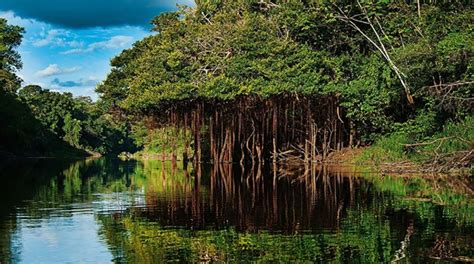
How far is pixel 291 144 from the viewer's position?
39000 mm

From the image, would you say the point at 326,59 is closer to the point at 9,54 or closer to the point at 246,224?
the point at 246,224

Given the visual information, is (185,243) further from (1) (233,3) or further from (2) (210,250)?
(1) (233,3)

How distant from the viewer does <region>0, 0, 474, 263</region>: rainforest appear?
1105 centimetres

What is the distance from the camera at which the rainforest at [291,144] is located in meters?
11.0

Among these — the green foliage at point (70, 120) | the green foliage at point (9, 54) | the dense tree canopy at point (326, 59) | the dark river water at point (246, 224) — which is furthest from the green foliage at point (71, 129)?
the dark river water at point (246, 224)

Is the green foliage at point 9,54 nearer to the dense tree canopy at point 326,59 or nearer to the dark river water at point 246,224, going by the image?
the dense tree canopy at point 326,59

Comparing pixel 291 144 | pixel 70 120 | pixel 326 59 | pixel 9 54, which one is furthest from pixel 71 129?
pixel 326 59

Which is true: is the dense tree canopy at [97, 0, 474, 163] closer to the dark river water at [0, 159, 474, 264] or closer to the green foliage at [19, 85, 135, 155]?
the dark river water at [0, 159, 474, 264]

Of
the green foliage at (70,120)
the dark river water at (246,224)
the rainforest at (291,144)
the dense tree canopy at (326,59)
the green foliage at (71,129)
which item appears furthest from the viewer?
the green foliage at (71,129)

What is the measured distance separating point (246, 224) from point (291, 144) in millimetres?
26496

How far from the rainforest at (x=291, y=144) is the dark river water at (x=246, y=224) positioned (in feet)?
0.17

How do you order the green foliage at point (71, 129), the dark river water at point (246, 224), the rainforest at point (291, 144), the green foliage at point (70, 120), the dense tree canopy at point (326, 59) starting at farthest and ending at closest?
the green foliage at point (71, 129), the green foliage at point (70, 120), the dense tree canopy at point (326, 59), the rainforest at point (291, 144), the dark river water at point (246, 224)

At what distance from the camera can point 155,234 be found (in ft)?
38.1

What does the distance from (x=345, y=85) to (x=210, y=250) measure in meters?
22.1
